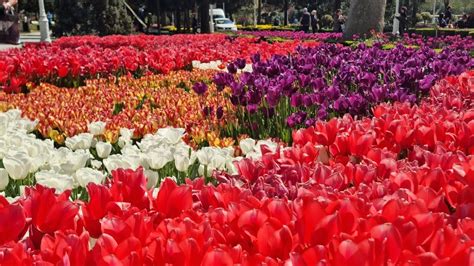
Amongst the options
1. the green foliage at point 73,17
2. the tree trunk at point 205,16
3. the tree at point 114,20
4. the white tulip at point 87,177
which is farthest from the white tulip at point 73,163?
the tree trunk at point 205,16

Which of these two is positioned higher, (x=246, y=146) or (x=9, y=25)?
(x=9, y=25)

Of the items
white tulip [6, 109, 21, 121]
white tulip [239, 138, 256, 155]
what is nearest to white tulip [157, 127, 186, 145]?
white tulip [239, 138, 256, 155]

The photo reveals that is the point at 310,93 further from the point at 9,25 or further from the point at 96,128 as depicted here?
the point at 9,25

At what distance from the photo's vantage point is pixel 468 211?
6.41 feet

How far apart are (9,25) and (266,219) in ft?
71.0

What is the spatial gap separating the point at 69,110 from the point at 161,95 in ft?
4.88

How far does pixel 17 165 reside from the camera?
2.96m

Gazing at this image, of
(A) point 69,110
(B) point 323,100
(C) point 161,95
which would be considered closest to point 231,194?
(B) point 323,100

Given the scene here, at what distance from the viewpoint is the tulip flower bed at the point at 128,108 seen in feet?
15.2

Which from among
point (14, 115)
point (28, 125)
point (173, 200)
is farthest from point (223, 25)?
point (173, 200)

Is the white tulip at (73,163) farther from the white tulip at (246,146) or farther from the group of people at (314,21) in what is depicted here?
the group of people at (314,21)

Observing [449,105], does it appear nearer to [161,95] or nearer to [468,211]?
[468,211]

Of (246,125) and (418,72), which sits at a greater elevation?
(418,72)

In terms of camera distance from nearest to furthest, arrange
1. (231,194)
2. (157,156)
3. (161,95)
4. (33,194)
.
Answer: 1. (33,194)
2. (231,194)
3. (157,156)
4. (161,95)
